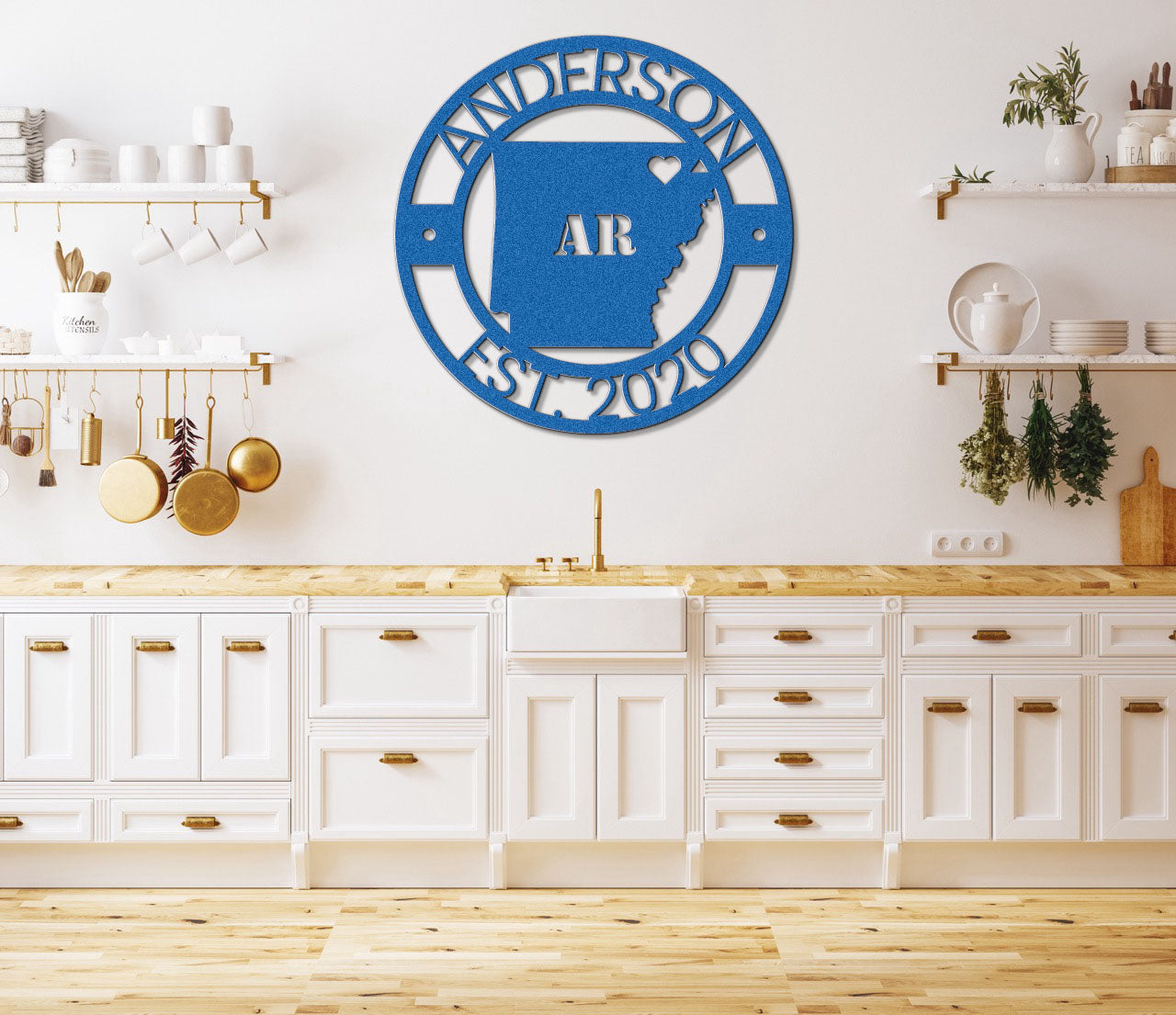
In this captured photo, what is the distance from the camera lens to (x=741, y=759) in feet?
10.2

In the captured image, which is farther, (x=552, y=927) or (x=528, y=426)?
(x=528, y=426)

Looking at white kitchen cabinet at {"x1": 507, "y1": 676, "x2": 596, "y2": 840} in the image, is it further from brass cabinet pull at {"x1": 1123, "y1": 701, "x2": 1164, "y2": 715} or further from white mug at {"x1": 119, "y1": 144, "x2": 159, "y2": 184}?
white mug at {"x1": 119, "y1": 144, "x2": 159, "y2": 184}

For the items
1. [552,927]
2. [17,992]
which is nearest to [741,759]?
[552,927]

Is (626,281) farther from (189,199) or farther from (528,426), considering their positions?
(189,199)

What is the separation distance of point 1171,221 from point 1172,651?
129 cm

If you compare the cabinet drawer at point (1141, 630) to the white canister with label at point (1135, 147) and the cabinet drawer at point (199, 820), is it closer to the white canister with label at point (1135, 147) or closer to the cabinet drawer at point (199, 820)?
the white canister with label at point (1135, 147)

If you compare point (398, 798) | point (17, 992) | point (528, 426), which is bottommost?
point (17, 992)

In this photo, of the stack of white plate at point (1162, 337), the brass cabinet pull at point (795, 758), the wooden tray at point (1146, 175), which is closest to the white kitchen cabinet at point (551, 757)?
the brass cabinet pull at point (795, 758)

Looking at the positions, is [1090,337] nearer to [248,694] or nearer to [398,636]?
[398,636]

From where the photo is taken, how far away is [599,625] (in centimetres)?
303

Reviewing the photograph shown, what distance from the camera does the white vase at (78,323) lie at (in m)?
3.32

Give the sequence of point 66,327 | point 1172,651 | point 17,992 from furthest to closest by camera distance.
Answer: point 66,327, point 1172,651, point 17,992

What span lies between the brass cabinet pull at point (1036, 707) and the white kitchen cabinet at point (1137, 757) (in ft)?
0.44

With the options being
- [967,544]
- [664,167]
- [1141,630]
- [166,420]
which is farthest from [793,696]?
[166,420]
